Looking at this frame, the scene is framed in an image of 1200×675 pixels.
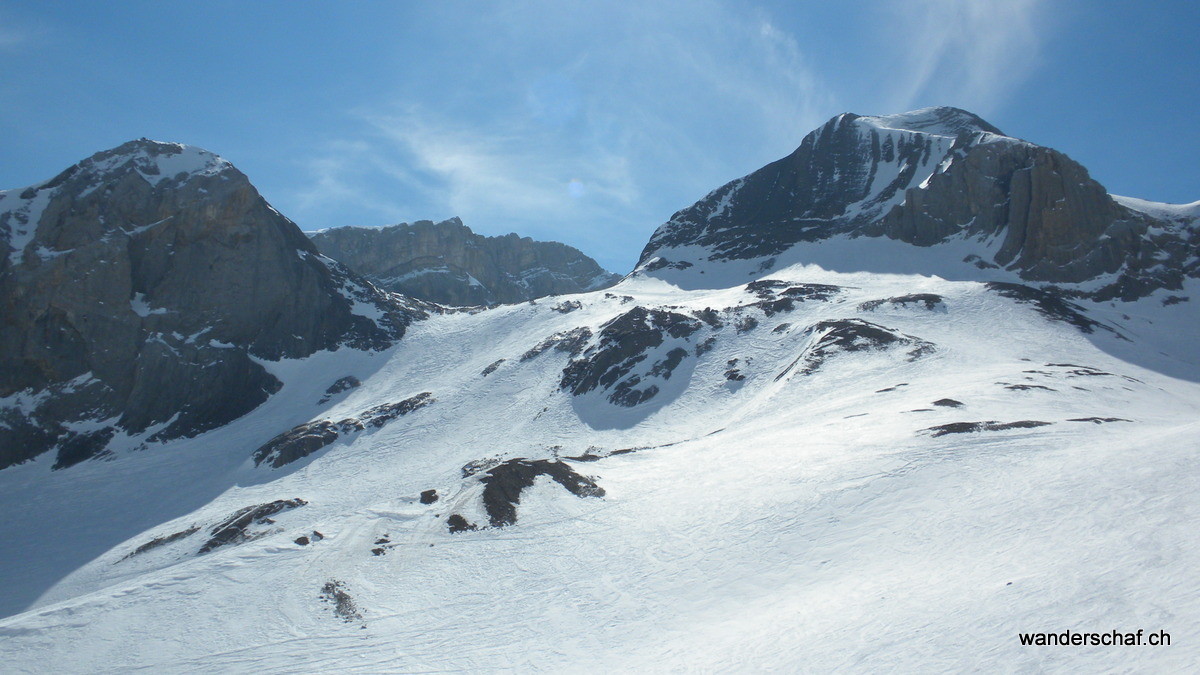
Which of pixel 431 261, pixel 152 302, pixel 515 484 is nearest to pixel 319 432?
pixel 515 484

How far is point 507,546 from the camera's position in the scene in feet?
92.3

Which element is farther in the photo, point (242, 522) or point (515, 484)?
point (242, 522)

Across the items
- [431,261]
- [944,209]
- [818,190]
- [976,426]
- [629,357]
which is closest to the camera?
[976,426]

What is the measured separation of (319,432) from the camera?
5997cm

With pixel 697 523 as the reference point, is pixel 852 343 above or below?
above

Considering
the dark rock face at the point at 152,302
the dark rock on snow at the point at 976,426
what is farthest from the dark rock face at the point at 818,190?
the dark rock on snow at the point at 976,426

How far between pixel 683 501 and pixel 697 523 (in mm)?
2810

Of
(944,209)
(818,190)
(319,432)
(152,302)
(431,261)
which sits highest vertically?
(431,261)

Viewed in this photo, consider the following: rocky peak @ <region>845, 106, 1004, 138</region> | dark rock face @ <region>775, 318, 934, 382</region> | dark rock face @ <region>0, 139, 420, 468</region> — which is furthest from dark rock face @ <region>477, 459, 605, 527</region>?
rocky peak @ <region>845, 106, 1004, 138</region>

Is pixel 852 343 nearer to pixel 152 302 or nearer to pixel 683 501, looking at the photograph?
pixel 683 501

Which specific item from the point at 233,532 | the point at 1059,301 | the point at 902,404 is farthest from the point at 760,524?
the point at 1059,301

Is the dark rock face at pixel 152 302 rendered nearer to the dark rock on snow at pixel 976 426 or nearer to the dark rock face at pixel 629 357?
the dark rock face at pixel 629 357

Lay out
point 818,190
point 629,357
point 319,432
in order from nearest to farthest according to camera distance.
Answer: point 319,432
point 629,357
point 818,190

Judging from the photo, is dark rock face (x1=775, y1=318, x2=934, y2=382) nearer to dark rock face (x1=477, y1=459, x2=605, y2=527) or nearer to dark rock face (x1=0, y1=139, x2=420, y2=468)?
dark rock face (x1=477, y1=459, x2=605, y2=527)
